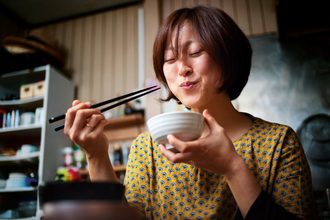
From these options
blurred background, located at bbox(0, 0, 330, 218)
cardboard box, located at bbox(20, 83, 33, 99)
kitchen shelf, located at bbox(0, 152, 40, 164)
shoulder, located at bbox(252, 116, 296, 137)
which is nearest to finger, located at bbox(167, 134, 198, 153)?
shoulder, located at bbox(252, 116, 296, 137)

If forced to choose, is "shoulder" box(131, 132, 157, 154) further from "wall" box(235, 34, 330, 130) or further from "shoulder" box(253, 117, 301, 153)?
"wall" box(235, 34, 330, 130)

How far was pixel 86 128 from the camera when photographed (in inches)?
37.4

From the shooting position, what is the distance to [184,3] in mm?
3404

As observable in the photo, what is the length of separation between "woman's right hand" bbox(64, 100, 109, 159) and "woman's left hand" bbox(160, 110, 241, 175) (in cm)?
30

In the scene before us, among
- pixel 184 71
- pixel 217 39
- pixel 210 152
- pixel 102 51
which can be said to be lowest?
pixel 210 152

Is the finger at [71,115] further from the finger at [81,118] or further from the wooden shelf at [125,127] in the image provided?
the wooden shelf at [125,127]

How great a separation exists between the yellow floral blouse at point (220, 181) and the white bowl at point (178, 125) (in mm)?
299

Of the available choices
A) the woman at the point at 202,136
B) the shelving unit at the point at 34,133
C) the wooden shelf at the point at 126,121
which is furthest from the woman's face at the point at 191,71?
the shelving unit at the point at 34,133

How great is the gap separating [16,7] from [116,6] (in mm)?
1280

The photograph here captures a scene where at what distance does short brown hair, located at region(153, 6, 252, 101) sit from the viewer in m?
1.03

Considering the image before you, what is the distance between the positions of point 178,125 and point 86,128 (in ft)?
1.19

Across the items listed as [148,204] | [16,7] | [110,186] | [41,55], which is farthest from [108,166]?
[16,7]

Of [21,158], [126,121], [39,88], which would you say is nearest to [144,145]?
[126,121]

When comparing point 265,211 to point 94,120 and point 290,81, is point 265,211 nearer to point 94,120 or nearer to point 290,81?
point 94,120
